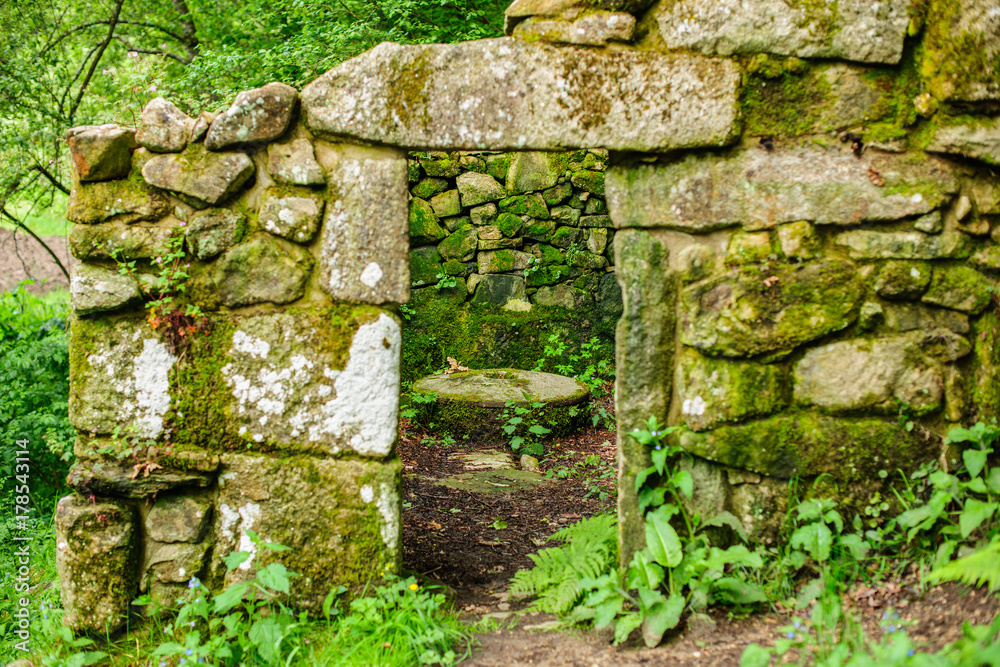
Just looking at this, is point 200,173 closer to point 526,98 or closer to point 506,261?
point 526,98

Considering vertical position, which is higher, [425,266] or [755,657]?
[425,266]

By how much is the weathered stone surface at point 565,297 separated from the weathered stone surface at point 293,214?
382cm

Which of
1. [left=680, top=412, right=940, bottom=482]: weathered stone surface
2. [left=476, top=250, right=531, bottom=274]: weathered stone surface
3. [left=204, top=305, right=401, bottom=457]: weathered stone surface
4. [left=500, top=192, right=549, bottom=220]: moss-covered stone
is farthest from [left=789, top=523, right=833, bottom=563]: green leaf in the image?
[left=500, top=192, right=549, bottom=220]: moss-covered stone

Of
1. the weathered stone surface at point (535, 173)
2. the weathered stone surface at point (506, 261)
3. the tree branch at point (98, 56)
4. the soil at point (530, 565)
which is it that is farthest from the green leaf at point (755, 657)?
the tree branch at point (98, 56)

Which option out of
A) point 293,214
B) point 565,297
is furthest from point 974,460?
point 565,297

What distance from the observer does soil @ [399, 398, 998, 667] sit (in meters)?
2.05

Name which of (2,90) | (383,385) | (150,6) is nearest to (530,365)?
(383,385)

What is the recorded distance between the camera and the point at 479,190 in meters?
6.15

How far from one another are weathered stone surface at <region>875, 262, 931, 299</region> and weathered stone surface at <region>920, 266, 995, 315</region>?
35 mm

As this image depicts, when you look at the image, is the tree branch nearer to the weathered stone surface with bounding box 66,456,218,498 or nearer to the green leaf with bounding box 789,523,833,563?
the weathered stone surface with bounding box 66,456,218,498

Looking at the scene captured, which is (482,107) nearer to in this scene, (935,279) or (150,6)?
(935,279)

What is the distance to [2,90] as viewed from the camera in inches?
217

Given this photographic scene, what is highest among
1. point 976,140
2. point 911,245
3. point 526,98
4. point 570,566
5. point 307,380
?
point 526,98

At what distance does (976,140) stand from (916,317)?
591 millimetres
